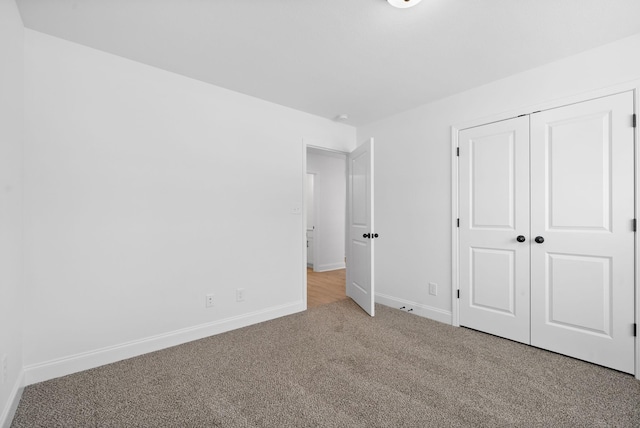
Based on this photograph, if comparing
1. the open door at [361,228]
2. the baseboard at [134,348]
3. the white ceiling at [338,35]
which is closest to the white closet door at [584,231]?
the white ceiling at [338,35]

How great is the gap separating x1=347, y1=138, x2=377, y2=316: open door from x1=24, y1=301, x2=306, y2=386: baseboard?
100cm

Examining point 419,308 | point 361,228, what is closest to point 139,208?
point 361,228

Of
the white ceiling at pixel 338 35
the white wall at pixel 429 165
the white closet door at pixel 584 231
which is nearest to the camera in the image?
the white ceiling at pixel 338 35

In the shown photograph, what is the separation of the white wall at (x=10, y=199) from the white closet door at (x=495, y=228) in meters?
3.35

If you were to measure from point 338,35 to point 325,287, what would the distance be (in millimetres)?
3478

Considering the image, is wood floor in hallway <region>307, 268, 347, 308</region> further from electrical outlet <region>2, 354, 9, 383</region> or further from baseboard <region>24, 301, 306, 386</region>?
electrical outlet <region>2, 354, 9, 383</region>

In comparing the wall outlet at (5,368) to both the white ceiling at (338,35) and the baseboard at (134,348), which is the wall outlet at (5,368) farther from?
the white ceiling at (338,35)

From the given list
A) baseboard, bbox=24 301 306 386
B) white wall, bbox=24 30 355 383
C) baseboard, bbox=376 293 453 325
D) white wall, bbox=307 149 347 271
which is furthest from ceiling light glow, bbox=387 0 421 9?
white wall, bbox=307 149 347 271

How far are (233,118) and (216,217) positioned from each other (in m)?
0.99

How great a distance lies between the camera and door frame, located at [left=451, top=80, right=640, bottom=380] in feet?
6.58

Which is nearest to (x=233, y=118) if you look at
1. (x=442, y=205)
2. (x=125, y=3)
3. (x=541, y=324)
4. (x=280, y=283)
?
(x=125, y=3)

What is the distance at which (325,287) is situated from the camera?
4.57m

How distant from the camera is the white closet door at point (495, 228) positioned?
2545mm

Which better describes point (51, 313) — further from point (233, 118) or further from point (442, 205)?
point (442, 205)
